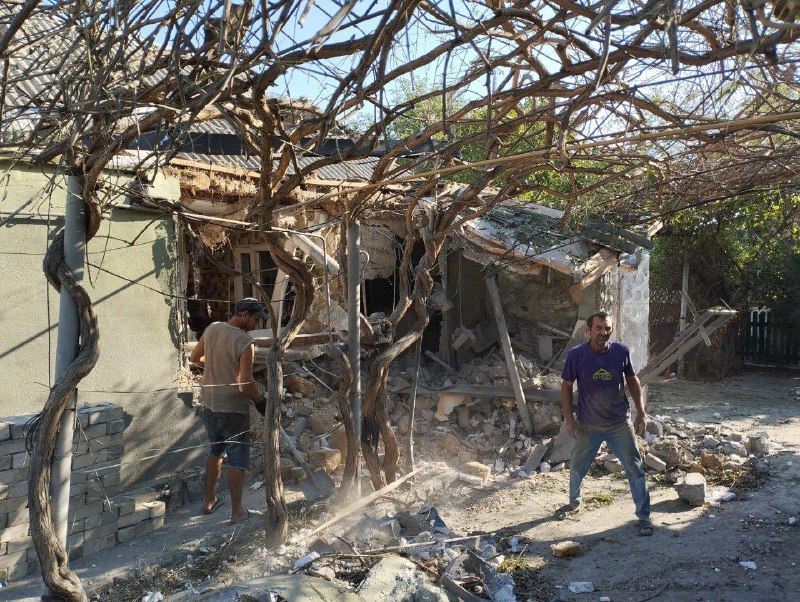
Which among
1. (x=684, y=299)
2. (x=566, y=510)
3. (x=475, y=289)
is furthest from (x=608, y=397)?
(x=684, y=299)

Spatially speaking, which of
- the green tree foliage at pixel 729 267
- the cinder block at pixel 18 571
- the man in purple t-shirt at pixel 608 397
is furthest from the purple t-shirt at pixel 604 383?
the green tree foliage at pixel 729 267

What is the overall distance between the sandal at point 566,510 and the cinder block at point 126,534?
3.85 metres

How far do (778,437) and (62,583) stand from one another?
9285 millimetres

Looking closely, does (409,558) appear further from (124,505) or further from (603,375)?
(124,505)

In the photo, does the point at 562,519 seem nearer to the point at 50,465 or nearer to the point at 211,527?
the point at 211,527

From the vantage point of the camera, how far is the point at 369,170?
12.4 metres

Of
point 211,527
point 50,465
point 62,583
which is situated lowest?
point 211,527

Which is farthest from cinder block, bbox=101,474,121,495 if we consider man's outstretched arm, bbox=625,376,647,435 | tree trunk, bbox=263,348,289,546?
man's outstretched arm, bbox=625,376,647,435

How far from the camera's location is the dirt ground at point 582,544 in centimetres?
500

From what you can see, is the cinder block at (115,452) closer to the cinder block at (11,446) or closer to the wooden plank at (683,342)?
the cinder block at (11,446)

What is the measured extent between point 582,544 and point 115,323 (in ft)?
16.4

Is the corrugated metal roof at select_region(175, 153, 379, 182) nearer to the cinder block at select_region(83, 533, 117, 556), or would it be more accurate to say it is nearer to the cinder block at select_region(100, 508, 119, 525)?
the cinder block at select_region(100, 508, 119, 525)

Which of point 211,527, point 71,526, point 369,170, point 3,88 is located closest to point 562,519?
point 211,527

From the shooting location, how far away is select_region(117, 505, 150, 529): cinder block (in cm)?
597
